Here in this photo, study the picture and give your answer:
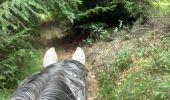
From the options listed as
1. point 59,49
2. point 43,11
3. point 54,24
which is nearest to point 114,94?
point 43,11

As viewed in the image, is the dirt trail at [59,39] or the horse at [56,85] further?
the dirt trail at [59,39]

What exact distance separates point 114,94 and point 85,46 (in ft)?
9.99

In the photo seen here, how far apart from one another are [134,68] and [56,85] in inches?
129

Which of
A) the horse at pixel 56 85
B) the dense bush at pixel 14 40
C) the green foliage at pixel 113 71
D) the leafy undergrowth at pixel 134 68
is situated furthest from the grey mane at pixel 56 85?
the dense bush at pixel 14 40

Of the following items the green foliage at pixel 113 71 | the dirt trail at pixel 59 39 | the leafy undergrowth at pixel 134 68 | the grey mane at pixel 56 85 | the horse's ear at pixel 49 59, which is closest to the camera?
the grey mane at pixel 56 85

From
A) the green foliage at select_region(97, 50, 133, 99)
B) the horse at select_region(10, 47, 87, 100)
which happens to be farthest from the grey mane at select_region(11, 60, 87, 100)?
the green foliage at select_region(97, 50, 133, 99)

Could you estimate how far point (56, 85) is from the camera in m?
3.25

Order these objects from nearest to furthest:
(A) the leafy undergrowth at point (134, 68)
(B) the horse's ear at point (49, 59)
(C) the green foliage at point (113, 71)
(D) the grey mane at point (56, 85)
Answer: (D) the grey mane at point (56, 85) → (B) the horse's ear at point (49, 59) → (A) the leafy undergrowth at point (134, 68) → (C) the green foliage at point (113, 71)

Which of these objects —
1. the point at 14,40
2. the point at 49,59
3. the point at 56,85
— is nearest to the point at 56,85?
the point at 56,85

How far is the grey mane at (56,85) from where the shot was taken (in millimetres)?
3092

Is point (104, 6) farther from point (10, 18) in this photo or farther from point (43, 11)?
point (10, 18)

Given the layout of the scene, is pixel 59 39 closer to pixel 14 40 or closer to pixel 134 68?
pixel 14 40

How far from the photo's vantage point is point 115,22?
9180 mm

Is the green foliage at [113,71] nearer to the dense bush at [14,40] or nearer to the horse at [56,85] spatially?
the dense bush at [14,40]
